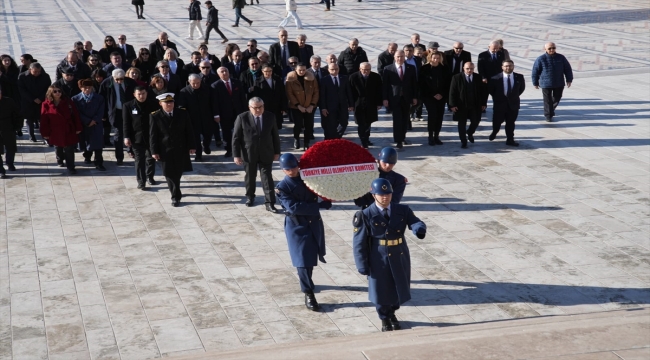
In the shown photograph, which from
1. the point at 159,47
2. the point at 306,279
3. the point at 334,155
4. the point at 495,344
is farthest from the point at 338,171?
the point at 159,47

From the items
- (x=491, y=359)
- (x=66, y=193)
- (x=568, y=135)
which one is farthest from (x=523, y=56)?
(x=491, y=359)

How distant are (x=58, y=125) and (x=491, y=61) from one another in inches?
310

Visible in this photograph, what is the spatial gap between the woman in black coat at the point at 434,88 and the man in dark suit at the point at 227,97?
316 cm

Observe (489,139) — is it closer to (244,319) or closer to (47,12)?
(244,319)

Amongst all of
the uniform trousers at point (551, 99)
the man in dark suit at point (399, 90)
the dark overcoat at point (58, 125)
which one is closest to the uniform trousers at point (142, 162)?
the dark overcoat at point (58, 125)

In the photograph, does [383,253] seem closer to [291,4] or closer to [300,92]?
[300,92]

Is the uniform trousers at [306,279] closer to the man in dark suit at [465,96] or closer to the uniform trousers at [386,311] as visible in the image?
the uniform trousers at [386,311]

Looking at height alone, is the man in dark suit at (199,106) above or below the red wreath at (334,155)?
below

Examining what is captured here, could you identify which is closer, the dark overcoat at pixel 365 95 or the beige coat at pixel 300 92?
the beige coat at pixel 300 92

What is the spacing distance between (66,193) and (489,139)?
7236mm

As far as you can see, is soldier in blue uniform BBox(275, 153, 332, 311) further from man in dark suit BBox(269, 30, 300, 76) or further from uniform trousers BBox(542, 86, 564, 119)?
man in dark suit BBox(269, 30, 300, 76)

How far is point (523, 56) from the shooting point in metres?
24.4

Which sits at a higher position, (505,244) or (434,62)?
(434,62)

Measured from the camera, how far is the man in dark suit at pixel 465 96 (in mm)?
15469
